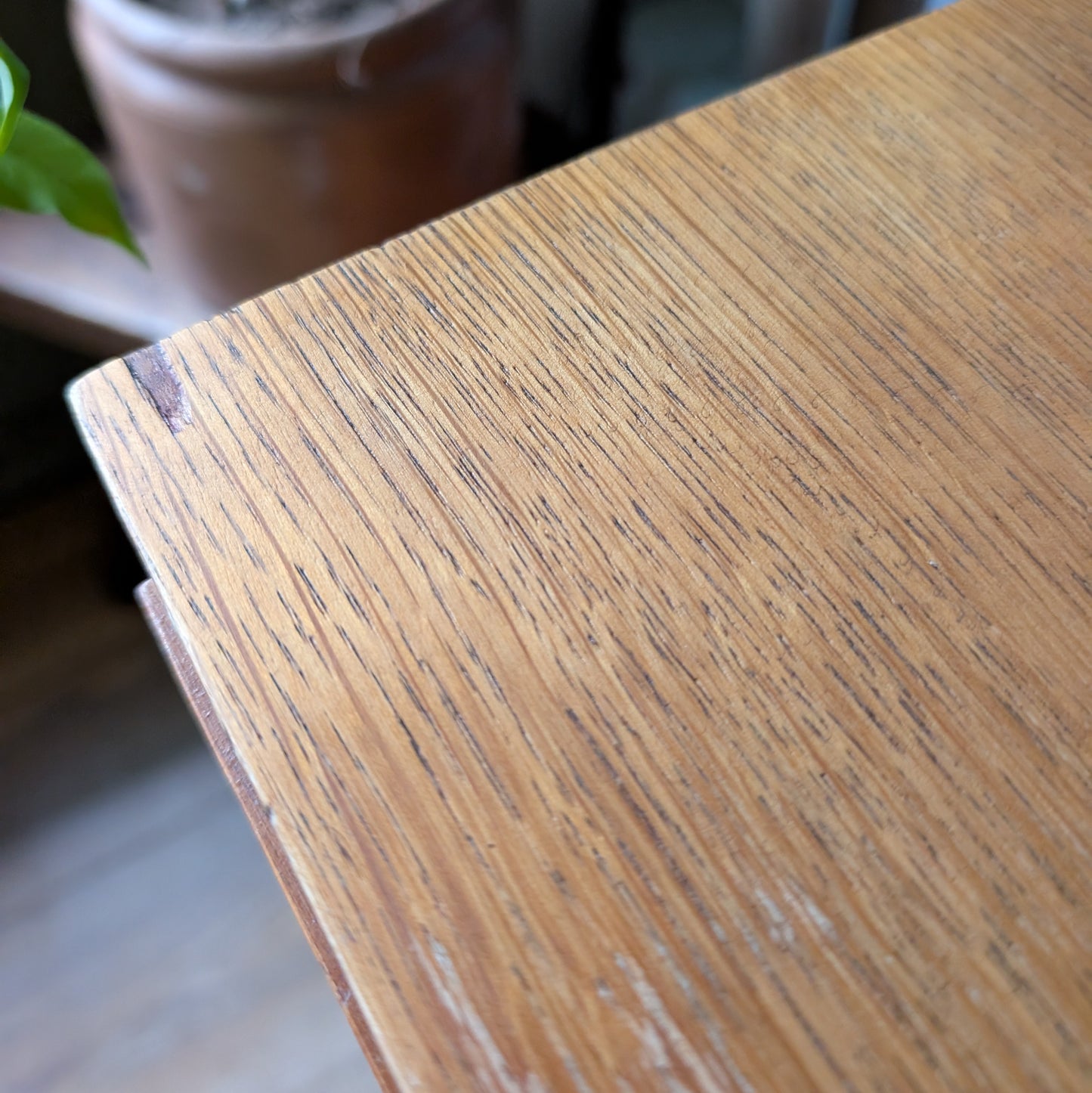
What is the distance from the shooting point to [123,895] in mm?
728

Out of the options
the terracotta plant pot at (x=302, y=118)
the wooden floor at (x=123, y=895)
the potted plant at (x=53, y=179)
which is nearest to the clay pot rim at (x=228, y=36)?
the terracotta plant pot at (x=302, y=118)

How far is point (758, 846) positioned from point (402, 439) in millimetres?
100

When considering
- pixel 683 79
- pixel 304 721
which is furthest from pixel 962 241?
pixel 683 79

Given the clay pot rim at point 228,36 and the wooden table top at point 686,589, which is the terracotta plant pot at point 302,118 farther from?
the wooden table top at point 686,589

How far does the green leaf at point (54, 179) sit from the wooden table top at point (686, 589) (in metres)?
0.16

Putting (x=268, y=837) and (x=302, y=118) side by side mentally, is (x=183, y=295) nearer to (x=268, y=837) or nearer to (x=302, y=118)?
(x=302, y=118)

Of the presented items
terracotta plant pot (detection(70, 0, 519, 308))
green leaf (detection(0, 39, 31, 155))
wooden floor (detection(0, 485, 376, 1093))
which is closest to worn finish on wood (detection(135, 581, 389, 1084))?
green leaf (detection(0, 39, 31, 155))

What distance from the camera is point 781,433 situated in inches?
7.8

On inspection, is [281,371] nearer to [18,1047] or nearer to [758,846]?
[758,846]

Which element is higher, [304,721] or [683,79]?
[304,721]

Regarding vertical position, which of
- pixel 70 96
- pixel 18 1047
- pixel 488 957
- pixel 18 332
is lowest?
pixel 18 1047

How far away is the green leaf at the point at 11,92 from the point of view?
268 mm

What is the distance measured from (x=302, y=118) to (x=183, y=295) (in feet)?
0.76

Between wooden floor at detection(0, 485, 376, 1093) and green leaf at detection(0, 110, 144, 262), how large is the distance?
53 cm
